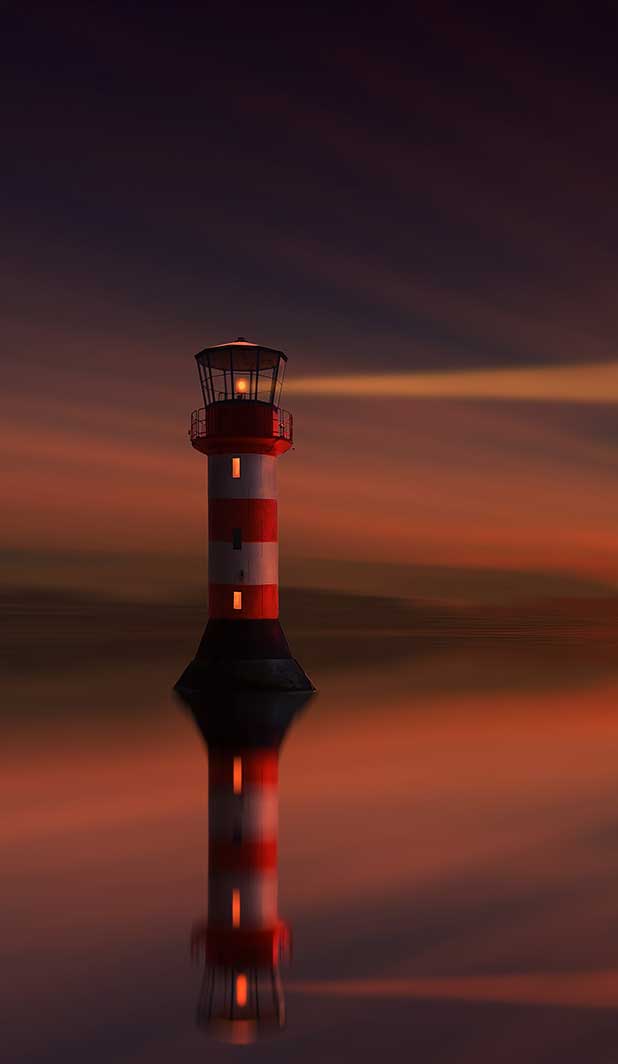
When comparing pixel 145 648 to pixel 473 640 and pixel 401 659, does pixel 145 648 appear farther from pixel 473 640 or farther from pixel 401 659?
pixel 473 640

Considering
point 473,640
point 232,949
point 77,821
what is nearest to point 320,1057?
point 232,949

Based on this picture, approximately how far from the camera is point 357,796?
19.2 meters

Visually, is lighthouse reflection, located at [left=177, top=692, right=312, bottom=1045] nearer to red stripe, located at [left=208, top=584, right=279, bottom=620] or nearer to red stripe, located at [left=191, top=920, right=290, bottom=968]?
red stripe, located at [left=191, top=920, right=290, bottom=968]

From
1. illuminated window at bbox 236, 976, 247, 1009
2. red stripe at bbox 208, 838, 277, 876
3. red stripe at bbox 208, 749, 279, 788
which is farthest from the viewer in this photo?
red stripe at bbox 208, 749, 279, 788

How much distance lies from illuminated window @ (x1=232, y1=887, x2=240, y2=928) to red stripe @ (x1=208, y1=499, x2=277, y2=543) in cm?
1872

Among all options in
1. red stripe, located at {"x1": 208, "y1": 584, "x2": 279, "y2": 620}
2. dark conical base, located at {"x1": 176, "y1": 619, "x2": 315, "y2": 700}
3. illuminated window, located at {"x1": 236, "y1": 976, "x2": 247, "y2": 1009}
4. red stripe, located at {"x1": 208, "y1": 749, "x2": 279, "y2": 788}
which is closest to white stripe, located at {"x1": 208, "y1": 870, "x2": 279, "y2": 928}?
illuminated window, located at {"x1": 236, "y1": 976, "x2": 247, "y2": 1009}

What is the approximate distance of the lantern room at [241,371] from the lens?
3134 centimetres

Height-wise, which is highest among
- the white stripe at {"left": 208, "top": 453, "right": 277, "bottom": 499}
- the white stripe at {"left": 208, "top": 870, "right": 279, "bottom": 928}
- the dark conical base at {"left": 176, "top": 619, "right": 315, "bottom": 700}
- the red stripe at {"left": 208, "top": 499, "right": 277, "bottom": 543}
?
the white stripe at {"left": 208, "top": 453, "right": 277, "bottom": 499}

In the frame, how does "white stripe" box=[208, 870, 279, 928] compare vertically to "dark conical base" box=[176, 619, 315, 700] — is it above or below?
below

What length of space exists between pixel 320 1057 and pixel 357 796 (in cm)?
1183

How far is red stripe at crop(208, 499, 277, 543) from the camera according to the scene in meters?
30.6

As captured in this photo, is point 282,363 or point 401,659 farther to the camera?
point 401,659

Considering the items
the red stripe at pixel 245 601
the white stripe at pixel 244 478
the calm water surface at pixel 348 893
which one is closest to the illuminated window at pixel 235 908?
the calm water surface at pixel 348 893

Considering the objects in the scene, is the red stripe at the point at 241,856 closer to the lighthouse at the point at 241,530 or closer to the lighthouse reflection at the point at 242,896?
the lighthouse reflection at the point at 242,896
